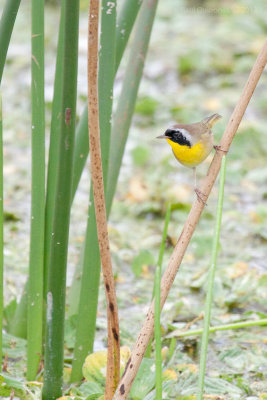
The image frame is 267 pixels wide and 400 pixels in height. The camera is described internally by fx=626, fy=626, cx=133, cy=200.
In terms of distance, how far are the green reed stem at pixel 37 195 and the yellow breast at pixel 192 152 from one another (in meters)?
0.33

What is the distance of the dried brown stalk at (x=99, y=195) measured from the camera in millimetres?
994

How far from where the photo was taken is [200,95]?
403 cm

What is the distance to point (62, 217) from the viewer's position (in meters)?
1.22

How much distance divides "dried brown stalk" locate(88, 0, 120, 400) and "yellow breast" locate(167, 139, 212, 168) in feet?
1.43

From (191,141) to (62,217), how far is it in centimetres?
40

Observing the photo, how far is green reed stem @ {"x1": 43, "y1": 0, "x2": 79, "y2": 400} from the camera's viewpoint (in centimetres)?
110

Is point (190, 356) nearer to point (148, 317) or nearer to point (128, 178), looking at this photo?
point (148, 317)

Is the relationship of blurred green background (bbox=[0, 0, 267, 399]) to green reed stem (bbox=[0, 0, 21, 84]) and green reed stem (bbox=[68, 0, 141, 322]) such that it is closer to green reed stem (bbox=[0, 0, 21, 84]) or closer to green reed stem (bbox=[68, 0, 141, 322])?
green reed stem (bbox=[68, 0, 141, 322])

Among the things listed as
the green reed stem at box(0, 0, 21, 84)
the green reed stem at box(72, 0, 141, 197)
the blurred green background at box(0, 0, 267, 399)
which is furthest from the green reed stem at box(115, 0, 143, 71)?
the blurred green background at box(0, 0, 267, 399)

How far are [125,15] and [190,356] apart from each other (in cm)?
93

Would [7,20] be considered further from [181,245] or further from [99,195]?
[181,245]

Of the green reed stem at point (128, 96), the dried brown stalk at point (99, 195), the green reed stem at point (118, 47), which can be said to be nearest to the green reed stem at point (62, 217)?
the dried brown stalk at point (99, 195)

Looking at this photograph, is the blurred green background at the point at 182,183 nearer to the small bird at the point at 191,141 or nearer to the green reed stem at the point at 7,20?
the small bird at the point at 191,141

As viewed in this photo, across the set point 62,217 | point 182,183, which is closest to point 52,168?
point 62,217
